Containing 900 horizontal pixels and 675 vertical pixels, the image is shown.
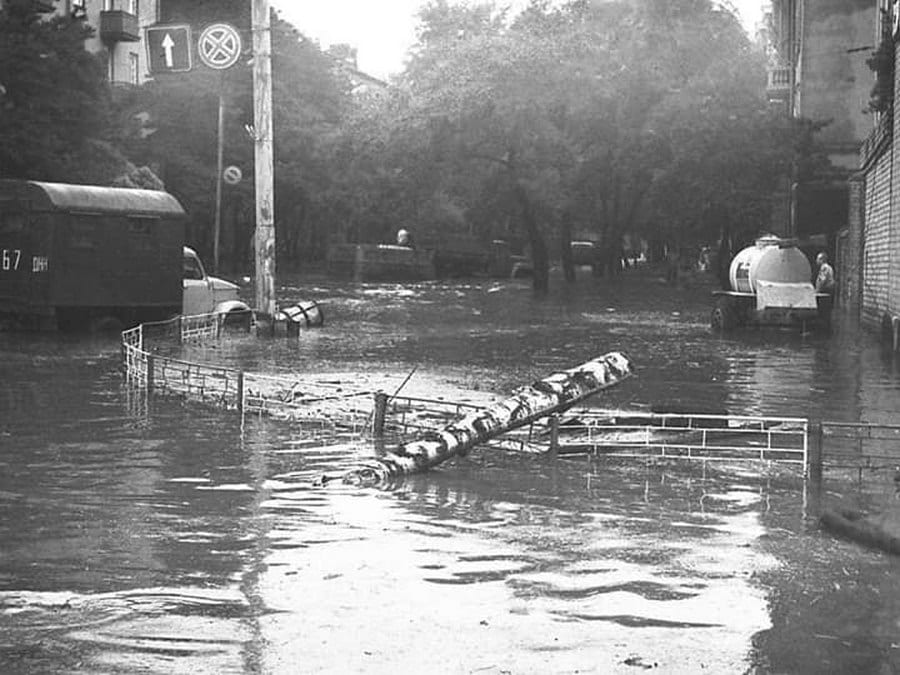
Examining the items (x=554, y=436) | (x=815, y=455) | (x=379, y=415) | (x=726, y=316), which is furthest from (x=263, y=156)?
(x=815, y=455)

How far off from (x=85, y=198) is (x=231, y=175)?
36.9 metres

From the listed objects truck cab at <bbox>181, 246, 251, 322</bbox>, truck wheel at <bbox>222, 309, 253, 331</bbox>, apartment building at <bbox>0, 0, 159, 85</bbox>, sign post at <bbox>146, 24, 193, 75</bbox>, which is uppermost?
apartment building at <bbox>0, 0, 159, 85</bbox>

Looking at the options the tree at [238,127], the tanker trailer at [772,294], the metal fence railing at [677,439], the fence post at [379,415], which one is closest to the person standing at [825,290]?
the tanker trailer at [772,294]

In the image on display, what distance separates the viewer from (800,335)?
33531 millimetres

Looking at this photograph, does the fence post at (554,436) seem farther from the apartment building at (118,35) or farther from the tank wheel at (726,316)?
the apartment building at (118,35)

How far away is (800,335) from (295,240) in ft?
223

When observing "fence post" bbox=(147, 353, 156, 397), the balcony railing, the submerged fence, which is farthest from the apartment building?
the submerged fence

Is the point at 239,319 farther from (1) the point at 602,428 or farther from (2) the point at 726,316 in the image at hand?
(1) the point at 602,428

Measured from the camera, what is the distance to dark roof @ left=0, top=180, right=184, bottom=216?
1182 inches

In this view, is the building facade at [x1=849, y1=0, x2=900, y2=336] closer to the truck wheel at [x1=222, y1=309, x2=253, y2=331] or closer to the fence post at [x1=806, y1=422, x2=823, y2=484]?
the truck wheel at [x1=222, y1=309, x2=253, y2=331]

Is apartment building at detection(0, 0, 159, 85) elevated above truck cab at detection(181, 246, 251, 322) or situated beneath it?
elevated above

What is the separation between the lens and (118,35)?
69.5 m

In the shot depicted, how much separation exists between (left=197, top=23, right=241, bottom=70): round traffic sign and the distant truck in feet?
11.4

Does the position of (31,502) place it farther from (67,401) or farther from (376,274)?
(376,274)
